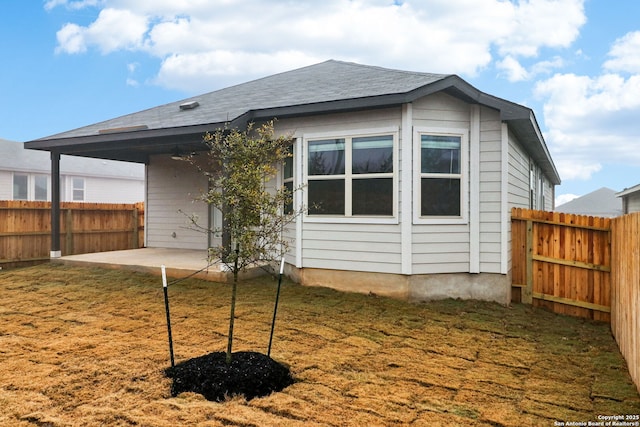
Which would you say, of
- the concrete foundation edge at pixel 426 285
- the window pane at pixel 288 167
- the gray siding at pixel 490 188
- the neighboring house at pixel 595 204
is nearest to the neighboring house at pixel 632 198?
the neighboring house at pixel 595 204

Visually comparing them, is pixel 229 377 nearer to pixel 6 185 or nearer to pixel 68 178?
pixel 6 185

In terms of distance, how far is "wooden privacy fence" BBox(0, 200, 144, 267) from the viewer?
1088 cm

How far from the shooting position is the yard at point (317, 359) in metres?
3.27

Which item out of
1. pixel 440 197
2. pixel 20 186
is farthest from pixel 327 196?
pixel 20 186

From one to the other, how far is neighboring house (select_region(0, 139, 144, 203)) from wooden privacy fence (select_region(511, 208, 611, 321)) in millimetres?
20249

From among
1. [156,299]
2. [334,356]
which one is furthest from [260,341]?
[156,299]

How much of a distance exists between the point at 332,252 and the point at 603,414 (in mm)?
4804

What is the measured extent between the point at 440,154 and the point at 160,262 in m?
6.11

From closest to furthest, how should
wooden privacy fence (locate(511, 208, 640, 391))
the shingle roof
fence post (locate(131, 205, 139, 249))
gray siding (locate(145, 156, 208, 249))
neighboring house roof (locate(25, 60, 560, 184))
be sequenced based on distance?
wooden privacy fence (locate(511, 208, 640, 391)) < neighboring house roof (locate(25, 60, 560, 184)) < the shingle roof < gray siding (locate(145, 156, 208, 249)) < fence post (locate(131, 205, 139, 249))

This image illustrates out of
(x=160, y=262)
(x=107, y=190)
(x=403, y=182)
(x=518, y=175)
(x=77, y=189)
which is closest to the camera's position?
(x=403, y=182)

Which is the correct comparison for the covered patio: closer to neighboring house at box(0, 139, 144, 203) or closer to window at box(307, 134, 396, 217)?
window at box(307, 134, 396, 217)

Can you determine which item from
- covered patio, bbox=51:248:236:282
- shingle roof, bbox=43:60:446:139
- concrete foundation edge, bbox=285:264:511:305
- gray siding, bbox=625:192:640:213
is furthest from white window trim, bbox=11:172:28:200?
gray siding, bbox=625:192:640:213

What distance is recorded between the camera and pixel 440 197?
729 centimetres

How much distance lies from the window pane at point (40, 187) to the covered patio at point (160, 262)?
12182 millimetres
